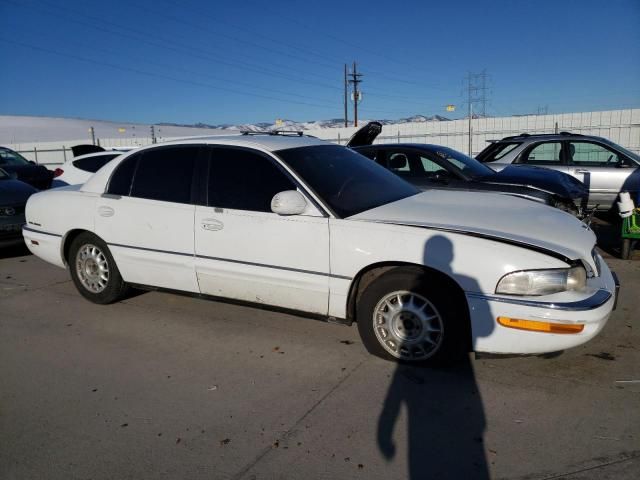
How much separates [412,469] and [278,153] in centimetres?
238

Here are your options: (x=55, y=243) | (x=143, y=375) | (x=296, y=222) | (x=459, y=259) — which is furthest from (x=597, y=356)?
(x=55, y=243)

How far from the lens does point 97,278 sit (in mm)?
4699

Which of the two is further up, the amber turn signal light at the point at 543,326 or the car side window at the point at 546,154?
the car side window at the point at 546,154

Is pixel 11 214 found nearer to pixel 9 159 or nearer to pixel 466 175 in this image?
pixel 466 175

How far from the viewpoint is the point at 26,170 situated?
508 inches

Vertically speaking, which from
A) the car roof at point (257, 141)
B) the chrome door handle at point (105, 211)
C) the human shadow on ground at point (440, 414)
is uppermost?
the car roof at point (257, 141)

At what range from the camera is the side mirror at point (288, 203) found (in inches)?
132

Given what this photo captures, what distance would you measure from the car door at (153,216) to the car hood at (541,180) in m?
4.01

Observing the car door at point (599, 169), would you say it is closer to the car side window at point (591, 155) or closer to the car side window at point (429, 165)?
the car side window at point (591, 155)

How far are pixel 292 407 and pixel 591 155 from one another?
7.93 metres

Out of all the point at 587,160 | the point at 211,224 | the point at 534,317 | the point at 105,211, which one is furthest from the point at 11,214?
the point at 587,160

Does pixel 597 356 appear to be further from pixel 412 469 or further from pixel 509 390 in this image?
pixel 412 469

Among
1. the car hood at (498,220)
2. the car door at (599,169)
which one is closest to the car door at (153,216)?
the car hood at (498,220)

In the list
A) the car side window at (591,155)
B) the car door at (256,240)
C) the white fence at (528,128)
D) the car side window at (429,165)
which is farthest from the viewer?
the white fence at (528,128)
